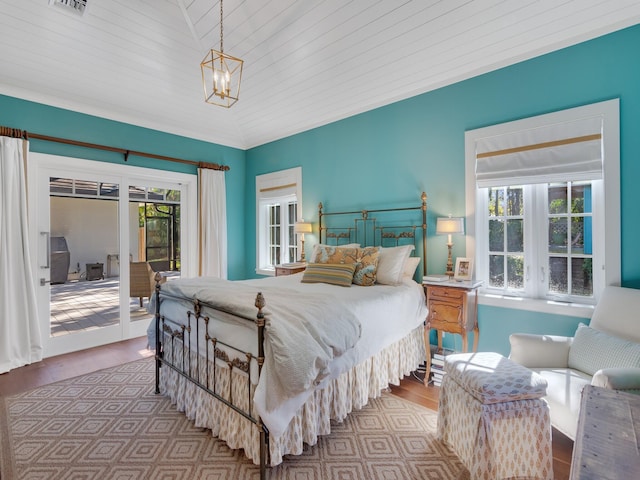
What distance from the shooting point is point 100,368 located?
3314 millimetres

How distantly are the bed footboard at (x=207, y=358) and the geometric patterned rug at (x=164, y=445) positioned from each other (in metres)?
0.29

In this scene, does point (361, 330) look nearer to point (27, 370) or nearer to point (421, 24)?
point (421, 24)

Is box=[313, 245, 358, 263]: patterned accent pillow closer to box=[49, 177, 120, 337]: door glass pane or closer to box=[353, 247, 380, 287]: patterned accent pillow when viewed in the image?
box=[353, 247, 380, 287]: patterned accent pillow

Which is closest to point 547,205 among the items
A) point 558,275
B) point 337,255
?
point 558,275

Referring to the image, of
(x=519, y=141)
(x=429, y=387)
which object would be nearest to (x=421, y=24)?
(x=519, y=141)

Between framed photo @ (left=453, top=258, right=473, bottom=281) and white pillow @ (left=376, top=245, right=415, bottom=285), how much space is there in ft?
1.54

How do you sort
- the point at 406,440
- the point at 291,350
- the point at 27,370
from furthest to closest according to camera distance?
the point at 27,370
the point at 406,440
the point at 291,350

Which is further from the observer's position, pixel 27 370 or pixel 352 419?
pixel 27 370

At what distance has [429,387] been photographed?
2.88 metres

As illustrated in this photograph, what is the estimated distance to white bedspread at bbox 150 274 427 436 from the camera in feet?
5.40

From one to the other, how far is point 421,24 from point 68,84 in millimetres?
3634

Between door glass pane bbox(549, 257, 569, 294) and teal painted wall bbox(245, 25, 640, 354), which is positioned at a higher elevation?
teal painted wall bbox(245, 25, 640, 354)

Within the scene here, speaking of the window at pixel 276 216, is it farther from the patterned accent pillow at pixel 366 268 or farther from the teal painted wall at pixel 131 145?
the patterned accent pillow at pixel 366 268

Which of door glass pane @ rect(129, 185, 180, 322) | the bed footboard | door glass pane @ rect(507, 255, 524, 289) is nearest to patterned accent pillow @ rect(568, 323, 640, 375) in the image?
door glass pane @ rect(507, 255, 524, 289)
